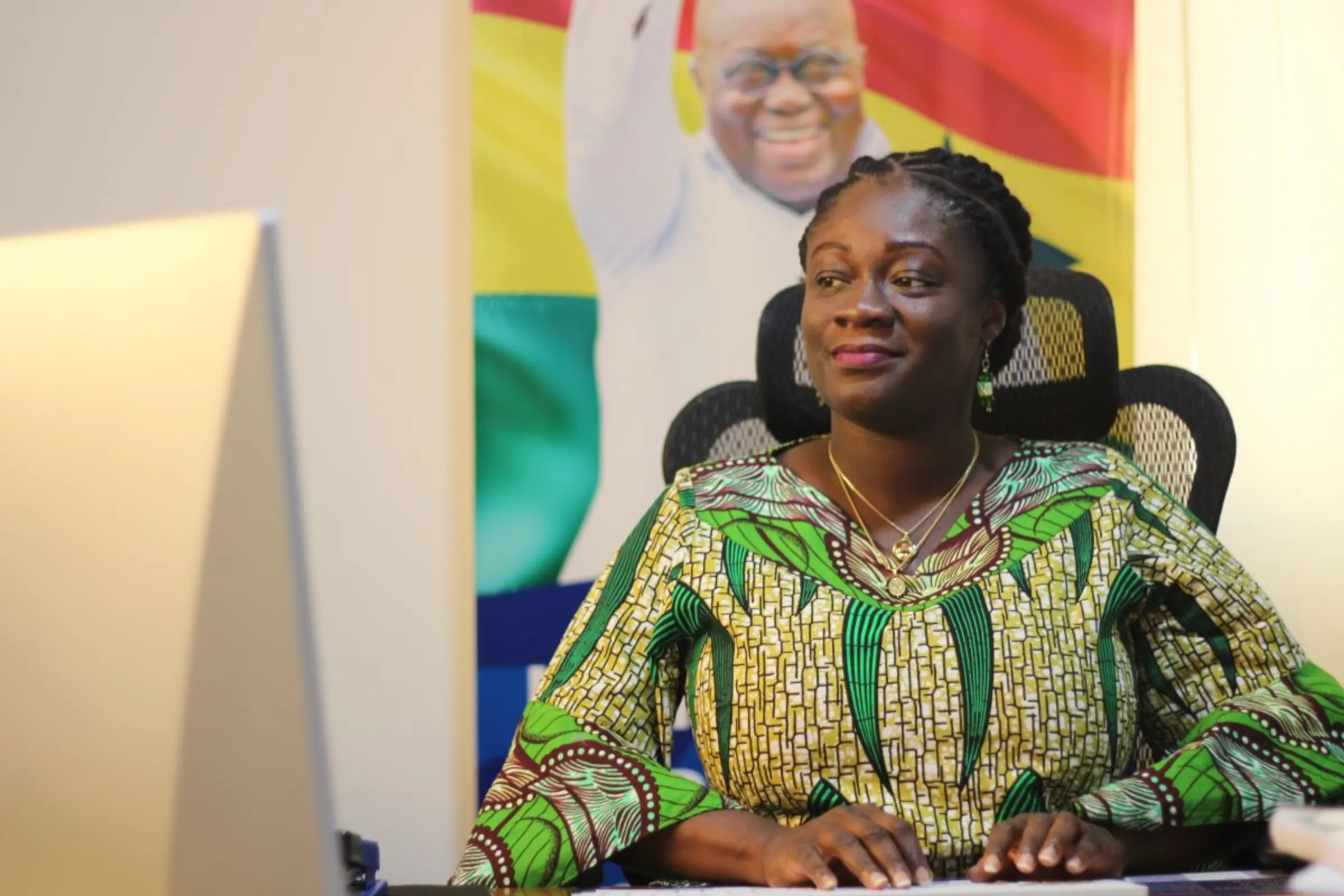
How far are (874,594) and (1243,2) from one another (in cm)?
162

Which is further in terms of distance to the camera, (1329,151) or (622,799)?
(1329,151)

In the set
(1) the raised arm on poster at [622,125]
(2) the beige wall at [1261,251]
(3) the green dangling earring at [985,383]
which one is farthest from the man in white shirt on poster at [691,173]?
(3) the green dangling earring at [985,383]

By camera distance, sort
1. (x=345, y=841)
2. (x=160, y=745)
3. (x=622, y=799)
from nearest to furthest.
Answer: (x=160, y=745), (x=345, y=841), (x=622, y=799)

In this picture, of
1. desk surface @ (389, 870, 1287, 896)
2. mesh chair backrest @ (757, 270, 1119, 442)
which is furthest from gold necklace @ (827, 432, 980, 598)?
desk surface @ (389, 870, 1287, 896)

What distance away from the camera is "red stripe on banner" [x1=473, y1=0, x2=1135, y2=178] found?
98.0 inches

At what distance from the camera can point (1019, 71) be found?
8.25 ft

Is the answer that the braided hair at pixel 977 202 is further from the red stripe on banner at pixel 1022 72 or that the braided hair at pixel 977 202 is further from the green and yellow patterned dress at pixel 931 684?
the red stripe on banner at pixel 1022 72

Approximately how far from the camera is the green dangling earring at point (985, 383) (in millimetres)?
1622

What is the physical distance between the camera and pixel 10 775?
1.90 feet

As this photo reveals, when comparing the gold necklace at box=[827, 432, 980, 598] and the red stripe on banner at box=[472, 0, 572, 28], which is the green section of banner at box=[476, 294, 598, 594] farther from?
the gold necklace at box=[827, 432, 980, 598]

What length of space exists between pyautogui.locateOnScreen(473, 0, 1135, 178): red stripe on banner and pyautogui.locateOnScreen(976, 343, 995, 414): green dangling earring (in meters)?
0.95

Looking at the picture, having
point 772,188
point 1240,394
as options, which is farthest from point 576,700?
point 1240,394

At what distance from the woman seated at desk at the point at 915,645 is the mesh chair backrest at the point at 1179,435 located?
0.17 metres

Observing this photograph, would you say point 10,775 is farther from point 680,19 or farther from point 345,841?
point 680,19
